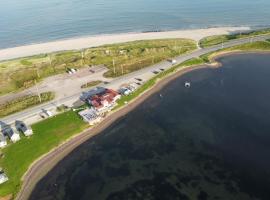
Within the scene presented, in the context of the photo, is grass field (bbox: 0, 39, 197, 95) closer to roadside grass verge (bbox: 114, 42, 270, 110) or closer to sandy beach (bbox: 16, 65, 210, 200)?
roadside grass verge (bbox: 114, 42, 270, 110)

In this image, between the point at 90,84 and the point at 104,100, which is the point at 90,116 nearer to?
the point at 104,100

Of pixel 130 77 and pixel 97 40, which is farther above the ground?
pixel 97 40

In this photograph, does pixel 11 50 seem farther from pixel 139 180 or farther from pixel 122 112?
pixel 139 180

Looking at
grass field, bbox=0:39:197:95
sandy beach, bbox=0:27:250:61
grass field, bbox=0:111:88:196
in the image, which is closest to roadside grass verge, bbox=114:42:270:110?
grass field, bbox=0:39:197:95

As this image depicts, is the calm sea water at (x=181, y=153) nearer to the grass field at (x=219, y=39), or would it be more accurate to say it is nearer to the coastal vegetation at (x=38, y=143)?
the coastal vegetation at (x=38, y=143)

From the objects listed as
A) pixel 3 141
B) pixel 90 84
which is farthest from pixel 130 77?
pixel 3 141
